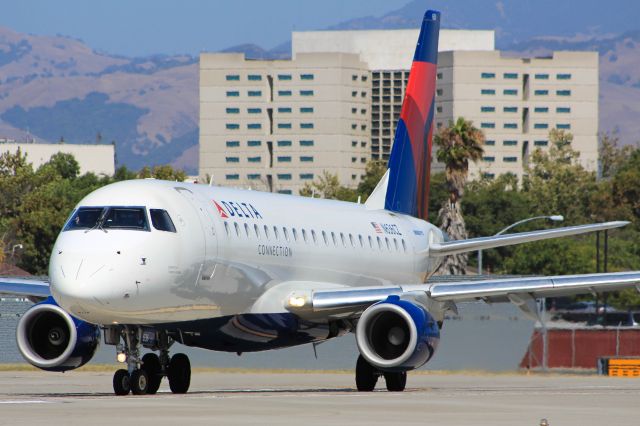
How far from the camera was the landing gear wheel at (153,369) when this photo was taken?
32.0m

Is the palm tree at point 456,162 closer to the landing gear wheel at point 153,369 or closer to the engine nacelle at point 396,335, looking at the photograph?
the engine nacelle at point 396,335

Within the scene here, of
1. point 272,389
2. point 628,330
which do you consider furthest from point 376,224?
point 628,330

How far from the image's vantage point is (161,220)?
30859 millimetres

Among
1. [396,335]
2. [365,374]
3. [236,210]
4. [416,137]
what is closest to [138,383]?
[236,210]

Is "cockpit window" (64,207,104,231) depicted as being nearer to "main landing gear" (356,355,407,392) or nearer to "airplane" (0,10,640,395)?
"airplane" (0,10,640,395)

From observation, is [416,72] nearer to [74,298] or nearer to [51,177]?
[74,298]

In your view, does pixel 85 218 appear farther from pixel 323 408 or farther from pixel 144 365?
pixel 323 408

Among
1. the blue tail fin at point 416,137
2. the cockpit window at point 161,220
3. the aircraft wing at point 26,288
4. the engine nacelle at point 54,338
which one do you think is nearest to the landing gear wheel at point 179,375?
the engine nacelle at point 54,338

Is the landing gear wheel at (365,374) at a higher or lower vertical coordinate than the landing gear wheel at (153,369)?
lower

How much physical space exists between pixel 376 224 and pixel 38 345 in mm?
10493

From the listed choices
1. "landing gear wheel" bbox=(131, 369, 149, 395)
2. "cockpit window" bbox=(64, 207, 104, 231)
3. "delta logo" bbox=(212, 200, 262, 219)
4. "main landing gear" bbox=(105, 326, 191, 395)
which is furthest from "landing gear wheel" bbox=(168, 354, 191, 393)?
"cockpit window" bbox=(64, 207, 104, 231)

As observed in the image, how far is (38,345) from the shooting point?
33406 mm

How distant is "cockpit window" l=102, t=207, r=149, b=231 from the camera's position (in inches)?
1195

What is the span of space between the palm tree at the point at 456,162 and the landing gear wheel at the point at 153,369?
6705 centimetres
